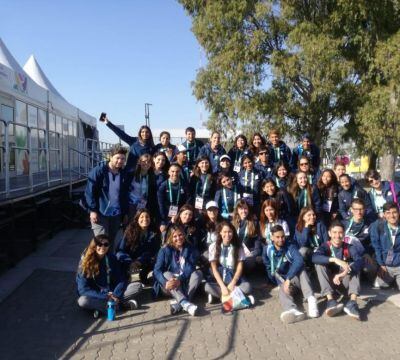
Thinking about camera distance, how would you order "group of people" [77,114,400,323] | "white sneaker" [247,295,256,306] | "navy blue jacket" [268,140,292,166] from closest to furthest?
"group of people" [77,114,400,323] < "white sneaker" [247,295,256,306] < "navy blue jacket" [268,140,292,166]

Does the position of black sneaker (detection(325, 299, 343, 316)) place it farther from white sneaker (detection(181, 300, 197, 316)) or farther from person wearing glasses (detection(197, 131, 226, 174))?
person wearing glasses (detection(197, 131, 226, 174))

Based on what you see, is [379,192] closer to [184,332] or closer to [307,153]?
[307,153]

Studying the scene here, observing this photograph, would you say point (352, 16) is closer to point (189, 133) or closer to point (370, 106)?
point (370, 106)

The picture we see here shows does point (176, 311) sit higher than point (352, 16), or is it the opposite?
point (352, 16)

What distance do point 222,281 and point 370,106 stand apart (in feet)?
36.0

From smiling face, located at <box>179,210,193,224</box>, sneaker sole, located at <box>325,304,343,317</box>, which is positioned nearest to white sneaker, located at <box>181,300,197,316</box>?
smiling face, located at <box>179,210,193,224</box>

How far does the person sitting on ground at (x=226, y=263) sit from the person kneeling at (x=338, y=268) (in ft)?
2.80

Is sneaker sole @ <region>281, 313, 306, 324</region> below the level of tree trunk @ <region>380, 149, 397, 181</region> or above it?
below

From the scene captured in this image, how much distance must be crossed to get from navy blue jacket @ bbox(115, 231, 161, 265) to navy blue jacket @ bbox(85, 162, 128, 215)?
0.48 metres

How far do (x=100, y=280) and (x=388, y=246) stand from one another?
3535 millimetres

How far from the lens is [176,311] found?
197 inches

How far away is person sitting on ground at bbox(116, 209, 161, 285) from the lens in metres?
5.64

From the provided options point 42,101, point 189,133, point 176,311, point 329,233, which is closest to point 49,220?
point 42,101

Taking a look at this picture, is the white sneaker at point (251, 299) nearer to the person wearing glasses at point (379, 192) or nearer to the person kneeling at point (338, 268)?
the person kneeling at point (338, 268)
